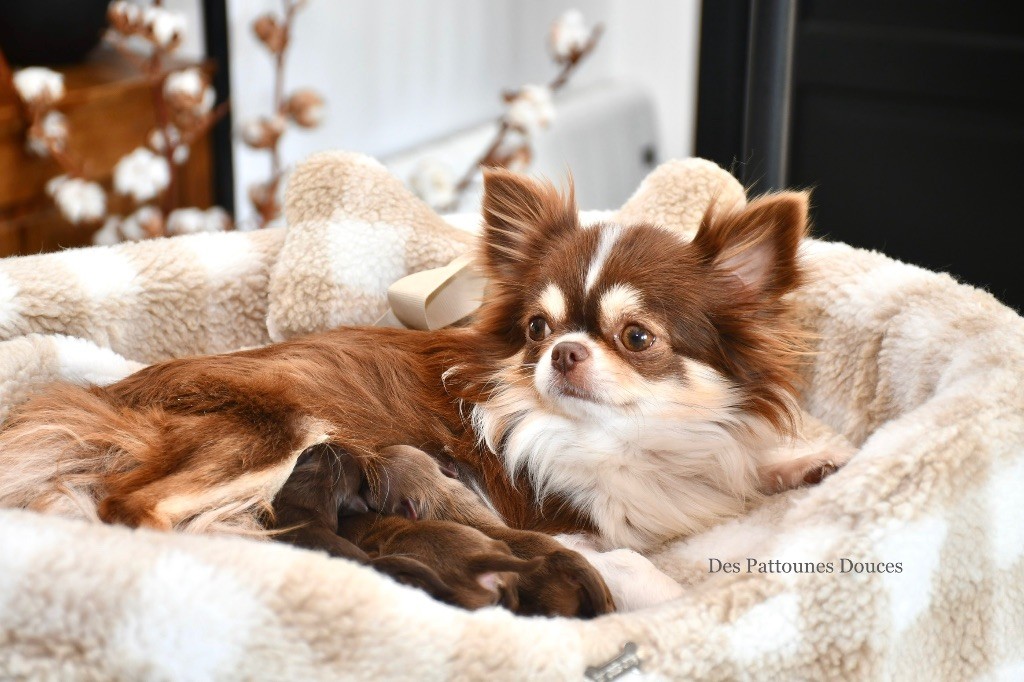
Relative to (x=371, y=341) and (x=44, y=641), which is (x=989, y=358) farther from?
(x=44, y=641)

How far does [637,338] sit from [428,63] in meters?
2.85

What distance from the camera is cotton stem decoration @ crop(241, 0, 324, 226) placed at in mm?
3256

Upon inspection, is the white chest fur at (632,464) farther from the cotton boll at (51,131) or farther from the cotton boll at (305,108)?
the cotton boll at (305,108)

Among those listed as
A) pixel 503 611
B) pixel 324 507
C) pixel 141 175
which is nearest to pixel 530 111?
pixel 141 175

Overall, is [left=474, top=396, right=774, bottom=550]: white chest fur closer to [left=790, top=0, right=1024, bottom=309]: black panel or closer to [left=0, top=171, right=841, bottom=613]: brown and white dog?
[left=0, top=171, right=841, bottom=613]: brown and white dog

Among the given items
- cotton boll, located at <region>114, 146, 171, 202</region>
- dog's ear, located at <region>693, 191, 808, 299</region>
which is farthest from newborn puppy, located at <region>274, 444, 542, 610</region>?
cotton boll, located at <region>114, 146, 171, 202</region>

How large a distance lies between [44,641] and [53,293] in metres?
1.06

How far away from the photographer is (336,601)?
45.4 inches

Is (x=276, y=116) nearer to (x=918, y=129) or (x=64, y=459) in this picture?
(x=64, y=459)

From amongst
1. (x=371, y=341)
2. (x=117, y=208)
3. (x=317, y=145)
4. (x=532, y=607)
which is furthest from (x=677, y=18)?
(x=532, y=607)

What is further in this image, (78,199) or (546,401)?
(78,199)

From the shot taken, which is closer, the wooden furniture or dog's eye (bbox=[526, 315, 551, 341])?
dog's eye (bbox=[526, 315, 551, 341])

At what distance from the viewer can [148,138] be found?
129 inches

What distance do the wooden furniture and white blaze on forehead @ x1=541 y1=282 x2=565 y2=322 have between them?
1.70m
